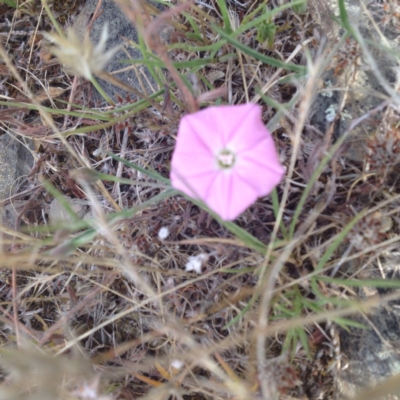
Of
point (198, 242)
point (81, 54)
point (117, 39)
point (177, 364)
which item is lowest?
point (177, 364)

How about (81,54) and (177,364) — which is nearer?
(81,54)

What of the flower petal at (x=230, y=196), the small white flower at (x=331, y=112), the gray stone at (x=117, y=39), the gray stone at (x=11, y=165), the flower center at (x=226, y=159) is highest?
the gray stone at (x=117, y=39)

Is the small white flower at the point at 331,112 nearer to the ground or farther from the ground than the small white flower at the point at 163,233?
farther from the ground

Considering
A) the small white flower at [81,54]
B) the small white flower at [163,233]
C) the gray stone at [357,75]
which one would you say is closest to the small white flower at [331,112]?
the gray stone at [357,75]

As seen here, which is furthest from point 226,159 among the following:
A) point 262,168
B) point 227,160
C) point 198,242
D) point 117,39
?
point 117,39

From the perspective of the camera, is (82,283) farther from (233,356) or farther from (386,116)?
(386,116)

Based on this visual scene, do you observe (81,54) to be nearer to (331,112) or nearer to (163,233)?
(163,233)

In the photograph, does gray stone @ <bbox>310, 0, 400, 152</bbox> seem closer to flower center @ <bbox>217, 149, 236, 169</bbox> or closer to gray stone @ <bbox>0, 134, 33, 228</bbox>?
flower center @ <bbox>217, 149, 236, 169</bbox>

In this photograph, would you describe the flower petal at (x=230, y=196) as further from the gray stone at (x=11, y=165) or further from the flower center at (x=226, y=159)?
the gray stone at (x=11, y=165)
